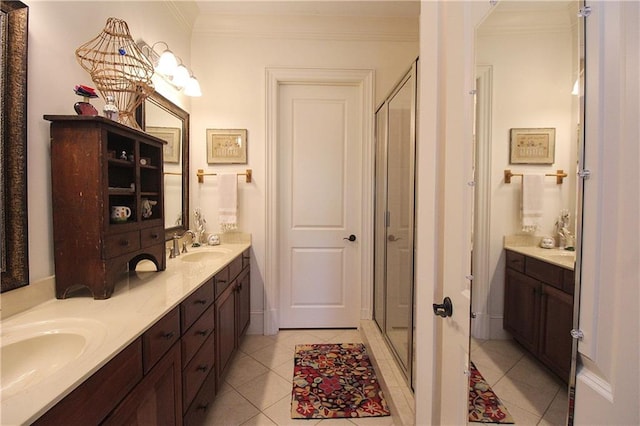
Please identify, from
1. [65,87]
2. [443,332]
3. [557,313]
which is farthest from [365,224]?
[65,87]

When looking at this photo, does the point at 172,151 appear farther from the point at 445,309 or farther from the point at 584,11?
the point at 584,11

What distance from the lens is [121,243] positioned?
112cm

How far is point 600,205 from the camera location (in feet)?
1.34

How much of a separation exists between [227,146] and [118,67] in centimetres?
101

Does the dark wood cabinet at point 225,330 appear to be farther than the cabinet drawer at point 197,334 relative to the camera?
Yes

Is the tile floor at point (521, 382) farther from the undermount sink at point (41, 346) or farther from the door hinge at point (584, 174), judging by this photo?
the undermount sink at point (41, 346)

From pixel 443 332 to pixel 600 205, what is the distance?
2.26 ft

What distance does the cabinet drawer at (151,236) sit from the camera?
50.2 inches

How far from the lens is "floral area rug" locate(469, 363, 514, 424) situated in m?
0.65

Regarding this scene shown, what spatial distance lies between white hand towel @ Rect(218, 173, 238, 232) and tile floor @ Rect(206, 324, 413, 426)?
114 centimetres

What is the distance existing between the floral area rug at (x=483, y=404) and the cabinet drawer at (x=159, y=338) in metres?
1.04

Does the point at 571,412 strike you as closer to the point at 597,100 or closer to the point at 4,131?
the point at 597,100

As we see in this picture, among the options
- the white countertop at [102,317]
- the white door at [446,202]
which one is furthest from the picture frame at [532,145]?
the white countertop at [102,317]

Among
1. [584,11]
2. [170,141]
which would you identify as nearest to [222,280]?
[170,141]
